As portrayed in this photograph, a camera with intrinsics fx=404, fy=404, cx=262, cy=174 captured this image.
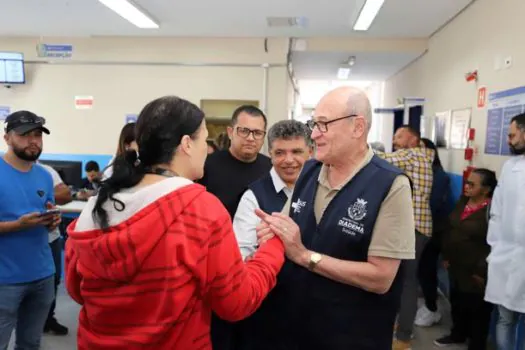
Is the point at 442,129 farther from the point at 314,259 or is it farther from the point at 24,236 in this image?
the point at 24,236

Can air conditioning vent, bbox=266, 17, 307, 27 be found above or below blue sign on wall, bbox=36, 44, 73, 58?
above

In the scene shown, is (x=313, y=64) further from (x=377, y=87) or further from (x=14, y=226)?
(x=14, y=226)

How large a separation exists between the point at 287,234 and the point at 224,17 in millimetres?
4355

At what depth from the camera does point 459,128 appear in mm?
4375

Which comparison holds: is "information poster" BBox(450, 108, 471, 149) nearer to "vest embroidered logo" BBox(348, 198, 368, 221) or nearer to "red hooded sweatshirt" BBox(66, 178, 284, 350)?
"vest embroidered logo" BBox(348, 198, 368, 221)

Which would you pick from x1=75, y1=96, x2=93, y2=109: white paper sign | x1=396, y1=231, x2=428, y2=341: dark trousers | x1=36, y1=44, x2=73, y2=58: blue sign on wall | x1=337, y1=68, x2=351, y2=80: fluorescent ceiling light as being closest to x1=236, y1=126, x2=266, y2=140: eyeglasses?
x1=396, y1=231, x2=428, y2=341: dark trousers

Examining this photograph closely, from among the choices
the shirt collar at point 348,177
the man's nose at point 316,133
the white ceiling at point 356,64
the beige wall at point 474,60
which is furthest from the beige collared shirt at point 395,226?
the white ceiling at point 356,64

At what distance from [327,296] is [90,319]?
29.4 inches

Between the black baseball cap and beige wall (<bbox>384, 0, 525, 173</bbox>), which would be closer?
the black baseball cap

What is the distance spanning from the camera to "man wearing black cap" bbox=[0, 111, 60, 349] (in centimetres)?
208

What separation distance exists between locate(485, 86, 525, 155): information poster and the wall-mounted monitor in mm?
6375

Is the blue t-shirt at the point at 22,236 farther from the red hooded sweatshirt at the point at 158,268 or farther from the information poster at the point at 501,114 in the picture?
the information poster at the point at 501,114

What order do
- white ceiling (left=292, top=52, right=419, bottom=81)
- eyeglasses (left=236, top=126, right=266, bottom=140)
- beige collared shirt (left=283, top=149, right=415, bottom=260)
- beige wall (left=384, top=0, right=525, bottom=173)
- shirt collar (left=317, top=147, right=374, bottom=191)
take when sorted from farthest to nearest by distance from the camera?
white ceiling (left=292, top=52, right=419, bottom=81) → beige wall (left=384, top=0, right=525, bottom=173) → eyeglasses (left=236, top=126, right=266, bottom=140) → shirt collar (left=317, top=147, right=374, bottom=191) → beige collared shirt (left=283, top=149, right=415, bottom=260)

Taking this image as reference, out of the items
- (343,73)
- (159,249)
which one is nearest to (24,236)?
(159,249)
